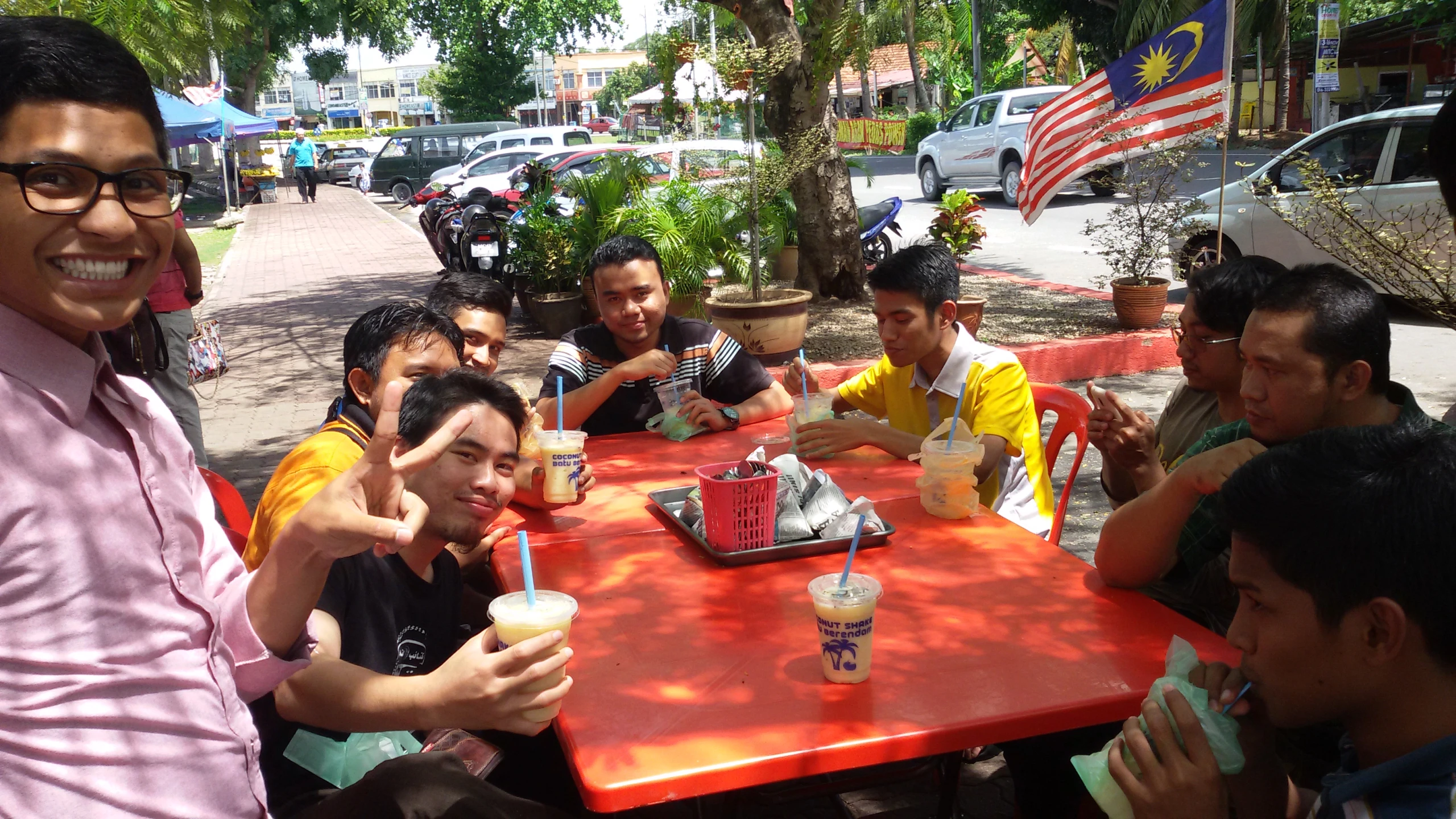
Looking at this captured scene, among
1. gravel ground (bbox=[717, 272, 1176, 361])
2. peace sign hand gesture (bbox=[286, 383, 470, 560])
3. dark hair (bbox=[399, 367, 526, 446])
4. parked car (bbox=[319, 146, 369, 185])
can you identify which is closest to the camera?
peace sign hand gesture (bbox=[286, 383, 470, 560])

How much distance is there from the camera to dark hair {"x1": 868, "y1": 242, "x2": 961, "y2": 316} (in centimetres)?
340

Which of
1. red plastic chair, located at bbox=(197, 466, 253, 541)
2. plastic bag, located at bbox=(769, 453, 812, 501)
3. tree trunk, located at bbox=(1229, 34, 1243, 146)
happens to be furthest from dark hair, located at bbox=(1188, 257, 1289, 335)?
tree trunk, located at bbox=(1229, 34, 1243, 146)

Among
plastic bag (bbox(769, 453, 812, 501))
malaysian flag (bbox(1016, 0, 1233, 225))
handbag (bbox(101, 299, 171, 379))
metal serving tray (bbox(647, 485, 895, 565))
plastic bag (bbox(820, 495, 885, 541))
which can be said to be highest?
malaysian flag (bbox(1016, 0, 1233, 225))

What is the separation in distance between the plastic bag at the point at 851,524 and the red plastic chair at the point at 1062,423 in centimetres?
95

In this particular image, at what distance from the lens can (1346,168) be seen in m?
9.38

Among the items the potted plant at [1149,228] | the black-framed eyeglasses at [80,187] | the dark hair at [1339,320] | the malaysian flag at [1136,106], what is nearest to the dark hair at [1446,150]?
the dark hair at [1339,320]

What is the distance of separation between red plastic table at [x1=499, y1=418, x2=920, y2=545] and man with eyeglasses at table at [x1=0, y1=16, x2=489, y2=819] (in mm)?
1425

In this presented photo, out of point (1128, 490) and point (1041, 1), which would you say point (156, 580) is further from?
point (1041, 1)

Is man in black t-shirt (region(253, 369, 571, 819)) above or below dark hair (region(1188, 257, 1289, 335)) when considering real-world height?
below

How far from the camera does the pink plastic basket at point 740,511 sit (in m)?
2.56

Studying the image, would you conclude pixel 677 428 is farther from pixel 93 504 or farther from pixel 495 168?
pixel 495 168

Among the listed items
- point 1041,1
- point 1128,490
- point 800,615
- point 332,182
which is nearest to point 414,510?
point 800,615

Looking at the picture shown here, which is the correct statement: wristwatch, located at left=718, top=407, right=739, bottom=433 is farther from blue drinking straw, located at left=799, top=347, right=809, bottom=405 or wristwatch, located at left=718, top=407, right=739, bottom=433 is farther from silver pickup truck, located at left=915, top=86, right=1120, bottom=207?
silver pickup truck, located at left=915, top=86, right=1120, bottom=207

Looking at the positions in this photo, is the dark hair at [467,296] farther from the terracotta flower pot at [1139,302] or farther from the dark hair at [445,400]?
the terracotta flower pot at [1139,302]
